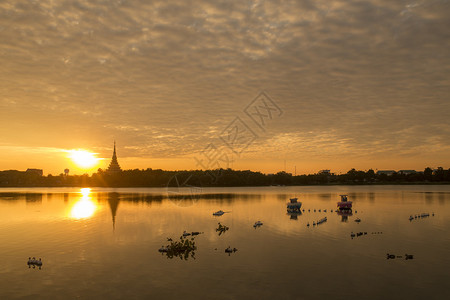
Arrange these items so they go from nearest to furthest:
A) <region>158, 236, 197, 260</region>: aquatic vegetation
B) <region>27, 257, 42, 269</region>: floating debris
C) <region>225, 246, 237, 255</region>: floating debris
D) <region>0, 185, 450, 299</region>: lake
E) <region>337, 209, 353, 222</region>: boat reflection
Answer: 1. <region>0, 185, 450, 299</region>: lake
2. <region>27, 257, 42, 269</region>: floating debris
3. <region>158, 236, 197, 260</region>: aquatic vegetation
4. <region>225, 246, 237, 255</region>: floating debris
5. <region>337, 209, 353, 222</region>: boat reflection

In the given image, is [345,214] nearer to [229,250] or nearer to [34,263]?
[229,250]

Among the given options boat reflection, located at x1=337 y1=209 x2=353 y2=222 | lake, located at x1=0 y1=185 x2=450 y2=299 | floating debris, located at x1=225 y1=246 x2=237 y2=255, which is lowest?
boat reflection, located at x1=337 y1=209 x2=353 y2=222

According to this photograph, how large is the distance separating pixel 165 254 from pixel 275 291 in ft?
64.8

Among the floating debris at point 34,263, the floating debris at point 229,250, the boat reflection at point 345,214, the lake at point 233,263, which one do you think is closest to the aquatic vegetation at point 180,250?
the lake at point 233,263

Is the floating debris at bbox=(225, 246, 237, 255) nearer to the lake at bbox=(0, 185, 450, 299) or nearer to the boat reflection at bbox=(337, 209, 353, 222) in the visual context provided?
the lake at bbox=(0, 185, 450, 299)

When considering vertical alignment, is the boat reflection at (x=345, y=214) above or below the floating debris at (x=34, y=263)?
below

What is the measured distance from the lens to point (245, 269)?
128 ft

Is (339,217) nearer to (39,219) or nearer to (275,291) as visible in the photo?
(275,291)

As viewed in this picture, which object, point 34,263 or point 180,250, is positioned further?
point 180,250

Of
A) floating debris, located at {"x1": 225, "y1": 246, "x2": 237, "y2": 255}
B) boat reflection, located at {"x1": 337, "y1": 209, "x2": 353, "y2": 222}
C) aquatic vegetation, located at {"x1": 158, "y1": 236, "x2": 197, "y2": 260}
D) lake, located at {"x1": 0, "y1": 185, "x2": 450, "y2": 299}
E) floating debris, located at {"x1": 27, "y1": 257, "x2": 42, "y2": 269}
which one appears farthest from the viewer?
boat reflection, located at {"x1": 337, "y1": 209, "x2": 353, "y2": 222}

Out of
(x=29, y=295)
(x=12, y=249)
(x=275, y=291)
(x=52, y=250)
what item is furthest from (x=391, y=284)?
(x=12, y=249)

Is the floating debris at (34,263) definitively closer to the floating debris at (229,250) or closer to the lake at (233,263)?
the lake at (233,263)

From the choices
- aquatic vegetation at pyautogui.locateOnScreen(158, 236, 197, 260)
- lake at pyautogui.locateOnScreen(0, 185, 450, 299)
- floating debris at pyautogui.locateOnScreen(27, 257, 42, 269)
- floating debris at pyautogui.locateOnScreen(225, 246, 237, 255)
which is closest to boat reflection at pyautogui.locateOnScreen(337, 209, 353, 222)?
lake at pyautogui.locateOnScreen(0, 185, 450, 299)

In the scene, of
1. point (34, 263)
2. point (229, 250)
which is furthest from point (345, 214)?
point (34, 263)
